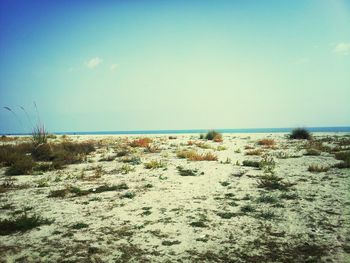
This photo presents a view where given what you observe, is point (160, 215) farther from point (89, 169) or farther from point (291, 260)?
point (89, 169)

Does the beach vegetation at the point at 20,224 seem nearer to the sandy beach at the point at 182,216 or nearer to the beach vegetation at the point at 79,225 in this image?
the sandy beach at the point at 182,216

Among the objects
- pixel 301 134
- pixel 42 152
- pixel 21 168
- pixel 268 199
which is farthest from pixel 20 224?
pixel 301 134

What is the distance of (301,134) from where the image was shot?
24.9m

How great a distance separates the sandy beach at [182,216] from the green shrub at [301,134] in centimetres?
1470

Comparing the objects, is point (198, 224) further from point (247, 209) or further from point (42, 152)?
point (42, 152)

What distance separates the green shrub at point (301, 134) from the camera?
24484mm

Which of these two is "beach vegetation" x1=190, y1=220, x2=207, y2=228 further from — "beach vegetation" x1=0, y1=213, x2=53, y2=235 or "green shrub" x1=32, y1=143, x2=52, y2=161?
"green shrub" x1=32, y1=143, x2=52, y2=161

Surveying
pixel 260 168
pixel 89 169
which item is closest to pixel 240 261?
pixel 260 168

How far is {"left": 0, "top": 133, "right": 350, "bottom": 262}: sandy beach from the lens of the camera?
4.58m

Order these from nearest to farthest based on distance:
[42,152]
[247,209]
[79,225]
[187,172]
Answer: [79,225] < [247,209] < [187,172] < [42,152]

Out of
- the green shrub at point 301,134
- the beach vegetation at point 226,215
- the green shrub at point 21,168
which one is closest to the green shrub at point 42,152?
the green shrub at point 21,168

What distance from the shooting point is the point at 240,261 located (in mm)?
4305

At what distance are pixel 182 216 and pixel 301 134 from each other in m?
21.6

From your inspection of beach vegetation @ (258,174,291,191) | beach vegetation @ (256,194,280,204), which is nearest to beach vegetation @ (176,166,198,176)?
beach vegetation @ (258,174,291,191)
